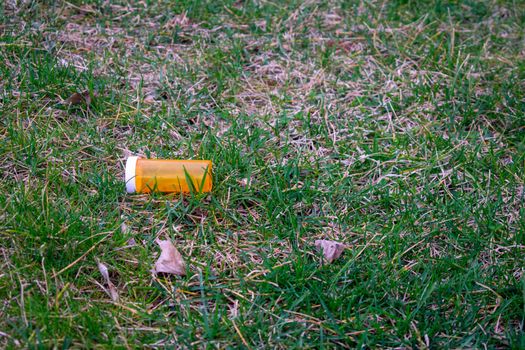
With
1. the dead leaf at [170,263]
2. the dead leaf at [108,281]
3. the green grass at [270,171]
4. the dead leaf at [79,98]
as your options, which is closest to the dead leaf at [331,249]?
the green grass at [270,171]

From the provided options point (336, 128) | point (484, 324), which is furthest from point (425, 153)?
point (484, 324)

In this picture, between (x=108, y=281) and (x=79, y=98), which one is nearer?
(x=108, y=281)

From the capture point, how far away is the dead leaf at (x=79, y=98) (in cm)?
321

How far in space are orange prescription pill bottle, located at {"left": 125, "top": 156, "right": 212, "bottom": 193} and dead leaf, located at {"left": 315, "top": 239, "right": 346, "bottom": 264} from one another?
2.02 feet

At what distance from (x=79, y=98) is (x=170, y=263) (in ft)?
4.21

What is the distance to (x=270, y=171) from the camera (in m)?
2.94

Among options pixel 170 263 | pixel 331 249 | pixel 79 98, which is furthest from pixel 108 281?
pixel 79 98

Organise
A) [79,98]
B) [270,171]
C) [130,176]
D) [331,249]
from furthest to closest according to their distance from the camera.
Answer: [79,98] < [270,171] < [130,176] < [331,249]

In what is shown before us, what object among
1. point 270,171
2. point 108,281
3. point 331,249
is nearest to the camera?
point 108,281

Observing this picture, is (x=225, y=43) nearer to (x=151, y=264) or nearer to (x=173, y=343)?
(x=151, y=264)

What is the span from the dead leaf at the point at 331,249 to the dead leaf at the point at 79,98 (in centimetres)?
154

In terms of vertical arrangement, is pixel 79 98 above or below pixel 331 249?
above

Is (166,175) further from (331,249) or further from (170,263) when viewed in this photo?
(331,249)

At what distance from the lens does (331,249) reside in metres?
2.54
